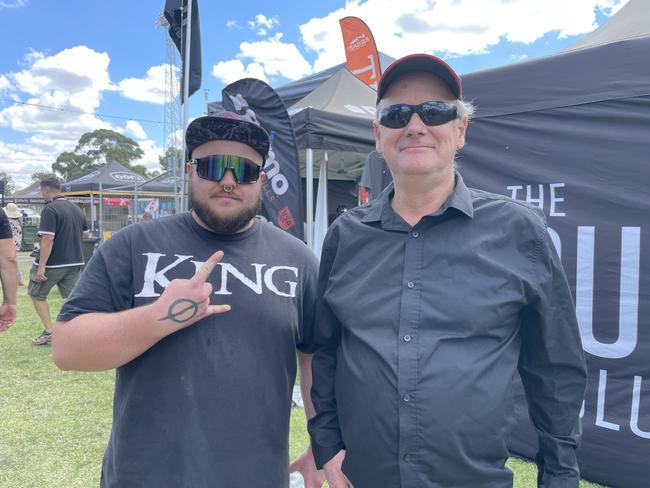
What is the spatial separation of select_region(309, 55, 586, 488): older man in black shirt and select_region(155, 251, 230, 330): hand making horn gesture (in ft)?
1.29

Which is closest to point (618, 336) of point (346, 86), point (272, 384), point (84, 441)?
point (272, 384)

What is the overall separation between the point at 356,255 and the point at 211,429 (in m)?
0.69

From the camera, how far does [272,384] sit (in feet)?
4.90

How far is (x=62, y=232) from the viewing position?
5.91 meters

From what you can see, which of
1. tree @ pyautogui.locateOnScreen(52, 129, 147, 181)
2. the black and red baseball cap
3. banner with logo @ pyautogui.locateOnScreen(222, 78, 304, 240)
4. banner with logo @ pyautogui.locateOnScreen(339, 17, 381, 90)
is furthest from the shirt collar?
tree @ pyautogui.locateOnScreen(52, 129, 147, 181)

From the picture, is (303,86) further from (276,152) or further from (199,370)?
(199,370)

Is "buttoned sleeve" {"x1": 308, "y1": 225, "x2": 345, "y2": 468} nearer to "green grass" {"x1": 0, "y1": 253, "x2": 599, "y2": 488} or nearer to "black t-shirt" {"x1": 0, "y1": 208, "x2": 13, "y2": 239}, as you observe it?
"green grass" {"x1": 0, "y1": 253, "x2": 599, "y2": 488}

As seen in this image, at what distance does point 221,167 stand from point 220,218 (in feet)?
0.59

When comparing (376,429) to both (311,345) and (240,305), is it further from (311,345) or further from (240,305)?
(240,305)

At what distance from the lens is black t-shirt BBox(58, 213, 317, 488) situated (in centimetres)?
139

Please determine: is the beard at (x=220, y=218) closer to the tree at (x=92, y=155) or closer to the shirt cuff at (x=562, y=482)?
the shirt cuff at (x=562, y=482)

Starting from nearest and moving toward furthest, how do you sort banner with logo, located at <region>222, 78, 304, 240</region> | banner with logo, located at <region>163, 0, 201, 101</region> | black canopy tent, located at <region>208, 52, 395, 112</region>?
banner with logo, located at <region>222, 78, 304, 240</region> < banner with logo, located at <region>163, 0, 201, 101</region> < black canopy tent, located at <region>208, 52, 395, 112</region>

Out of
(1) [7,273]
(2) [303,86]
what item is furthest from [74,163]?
(1) [7,273]

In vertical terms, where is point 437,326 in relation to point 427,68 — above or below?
below
